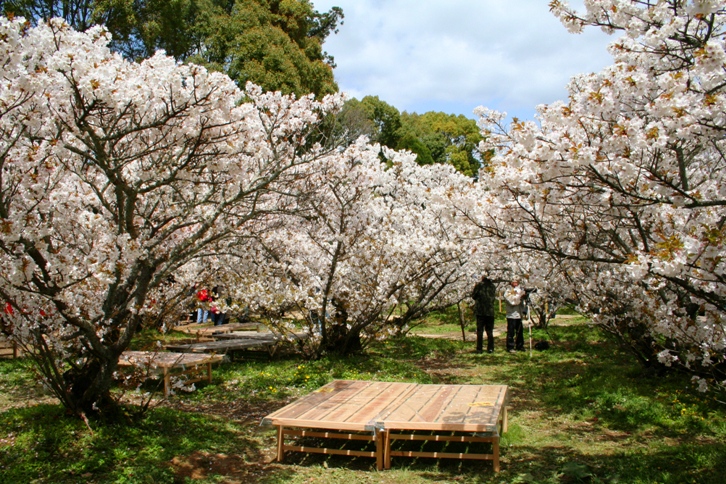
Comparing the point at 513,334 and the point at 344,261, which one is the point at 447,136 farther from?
the point at 344,261

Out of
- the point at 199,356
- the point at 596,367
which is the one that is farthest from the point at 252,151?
the point at 596,367

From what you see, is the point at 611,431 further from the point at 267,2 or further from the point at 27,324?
the point at 267,2

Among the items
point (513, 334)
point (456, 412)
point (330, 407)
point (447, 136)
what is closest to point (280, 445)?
point (330, 407)

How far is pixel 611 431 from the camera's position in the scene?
250 inches

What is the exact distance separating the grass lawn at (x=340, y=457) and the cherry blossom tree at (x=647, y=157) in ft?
3.40

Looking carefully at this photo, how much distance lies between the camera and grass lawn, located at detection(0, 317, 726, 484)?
4824 mm

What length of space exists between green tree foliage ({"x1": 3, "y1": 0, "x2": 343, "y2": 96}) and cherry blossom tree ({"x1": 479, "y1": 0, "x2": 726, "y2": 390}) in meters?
17.7

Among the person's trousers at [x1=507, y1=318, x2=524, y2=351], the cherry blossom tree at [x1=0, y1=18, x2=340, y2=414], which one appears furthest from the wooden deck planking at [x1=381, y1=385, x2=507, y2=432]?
the person's trousers at [x1=507, y1=318, x2=524, y2=351]

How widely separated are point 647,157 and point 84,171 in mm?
5391

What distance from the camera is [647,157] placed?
4254 mm

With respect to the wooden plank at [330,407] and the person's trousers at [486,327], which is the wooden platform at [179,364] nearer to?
the wooden plank at [330,407]

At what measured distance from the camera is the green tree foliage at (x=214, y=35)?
68.4ft

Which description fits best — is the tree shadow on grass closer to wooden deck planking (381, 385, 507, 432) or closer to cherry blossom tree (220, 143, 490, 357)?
wooden deck planking (381, 385, 507, 432)

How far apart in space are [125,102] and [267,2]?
72.4ft
